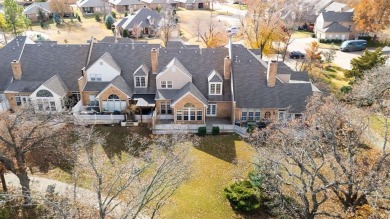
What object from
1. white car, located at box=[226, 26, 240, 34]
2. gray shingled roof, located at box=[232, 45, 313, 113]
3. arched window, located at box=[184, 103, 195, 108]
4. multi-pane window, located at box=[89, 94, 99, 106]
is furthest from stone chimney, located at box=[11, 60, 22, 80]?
white car, located at box=[226, 26, 240, 34]

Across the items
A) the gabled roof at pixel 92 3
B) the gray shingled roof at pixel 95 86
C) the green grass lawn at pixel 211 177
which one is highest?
the gabled roof at pixel 92 3

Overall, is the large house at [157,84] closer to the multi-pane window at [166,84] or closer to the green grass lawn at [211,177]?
the multi-pane window at [166,84]

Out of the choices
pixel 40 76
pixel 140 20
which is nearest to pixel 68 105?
pixel 40 76

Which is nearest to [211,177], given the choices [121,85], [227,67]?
[227,67]

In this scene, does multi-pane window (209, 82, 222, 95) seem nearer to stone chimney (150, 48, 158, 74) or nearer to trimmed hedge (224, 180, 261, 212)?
stone chimney (150, 48, 158, 74)

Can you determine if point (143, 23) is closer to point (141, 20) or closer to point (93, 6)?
point (141, 20)

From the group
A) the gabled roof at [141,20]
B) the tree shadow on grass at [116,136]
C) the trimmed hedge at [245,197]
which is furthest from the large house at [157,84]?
the gabled roof at [141,20]
